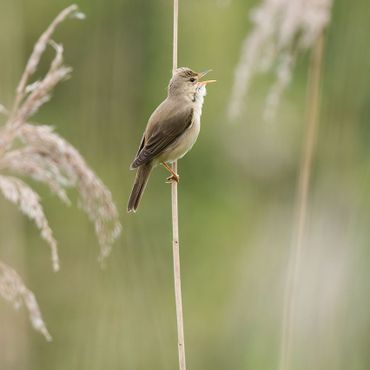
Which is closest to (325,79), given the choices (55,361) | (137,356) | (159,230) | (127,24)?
(127,24)

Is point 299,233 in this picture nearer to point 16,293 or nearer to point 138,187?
point 138,187

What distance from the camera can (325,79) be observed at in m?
3.93

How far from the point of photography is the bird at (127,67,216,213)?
328 cm

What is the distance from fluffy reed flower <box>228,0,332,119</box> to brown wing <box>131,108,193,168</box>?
21.5 inches

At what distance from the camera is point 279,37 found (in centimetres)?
274

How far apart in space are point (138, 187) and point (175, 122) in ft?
1.37

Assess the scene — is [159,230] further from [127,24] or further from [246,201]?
[127,24]

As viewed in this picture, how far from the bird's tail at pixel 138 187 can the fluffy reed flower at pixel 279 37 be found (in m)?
0.56

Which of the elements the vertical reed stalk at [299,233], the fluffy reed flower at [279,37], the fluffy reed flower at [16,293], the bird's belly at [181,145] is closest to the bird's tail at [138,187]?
the bird's belly at [181,145]

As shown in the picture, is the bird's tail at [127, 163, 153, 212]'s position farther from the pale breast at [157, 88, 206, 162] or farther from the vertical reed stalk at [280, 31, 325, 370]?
the vertical reed stalk at [280, 31, 325, 370]

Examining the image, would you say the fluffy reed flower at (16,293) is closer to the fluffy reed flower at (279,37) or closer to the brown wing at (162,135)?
Answer: the fluffy reed flower at (279,37)

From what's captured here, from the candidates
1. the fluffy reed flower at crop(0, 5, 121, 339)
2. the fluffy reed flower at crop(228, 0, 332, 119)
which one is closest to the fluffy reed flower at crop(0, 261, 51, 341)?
the fluffy reed flower at crop(0, 5, 121, 339)

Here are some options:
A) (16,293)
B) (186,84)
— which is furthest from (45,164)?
(186,84)

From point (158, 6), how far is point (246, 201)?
4.00 ft
